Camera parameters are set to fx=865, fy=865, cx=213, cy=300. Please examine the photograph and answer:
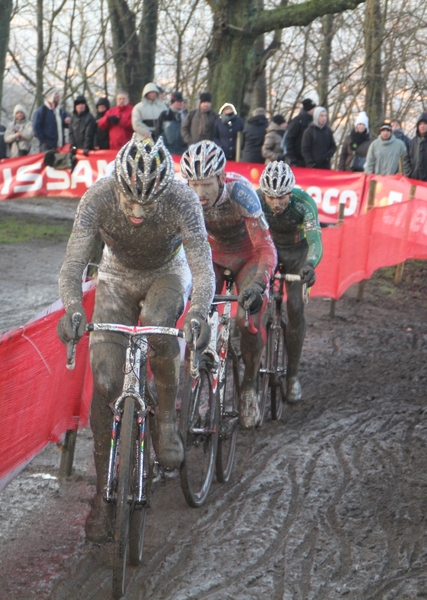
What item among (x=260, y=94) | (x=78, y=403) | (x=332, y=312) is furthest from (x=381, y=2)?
(x=78, y=403)

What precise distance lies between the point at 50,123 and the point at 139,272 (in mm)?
13305

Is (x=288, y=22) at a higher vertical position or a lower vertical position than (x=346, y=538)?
higher

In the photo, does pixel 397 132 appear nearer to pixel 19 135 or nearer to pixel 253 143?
pixel 253 143

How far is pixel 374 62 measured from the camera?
90.7ft

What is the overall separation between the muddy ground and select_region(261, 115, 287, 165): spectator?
330 inches

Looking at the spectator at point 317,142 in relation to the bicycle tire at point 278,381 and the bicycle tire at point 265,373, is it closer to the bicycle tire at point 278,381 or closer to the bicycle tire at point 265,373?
the bicycle tire at point 278,381

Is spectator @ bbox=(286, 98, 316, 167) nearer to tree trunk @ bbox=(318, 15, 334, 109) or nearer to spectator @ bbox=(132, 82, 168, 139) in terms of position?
spectator @ bbox=(132, 82, 168, 139)

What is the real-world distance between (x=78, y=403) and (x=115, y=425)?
166 centimetres

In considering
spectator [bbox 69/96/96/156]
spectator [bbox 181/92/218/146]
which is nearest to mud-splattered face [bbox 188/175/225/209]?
spectator [bbox 181/92/218/146]

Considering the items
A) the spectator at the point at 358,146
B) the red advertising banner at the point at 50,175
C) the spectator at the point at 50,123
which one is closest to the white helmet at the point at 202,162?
the red advertising banner at the point at 50,175

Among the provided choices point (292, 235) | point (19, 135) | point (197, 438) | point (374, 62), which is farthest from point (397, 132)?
point (197, 438)

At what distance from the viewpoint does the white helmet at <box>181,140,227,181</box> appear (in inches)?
236

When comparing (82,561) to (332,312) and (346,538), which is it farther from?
(332,312)

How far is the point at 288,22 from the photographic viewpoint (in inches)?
729
